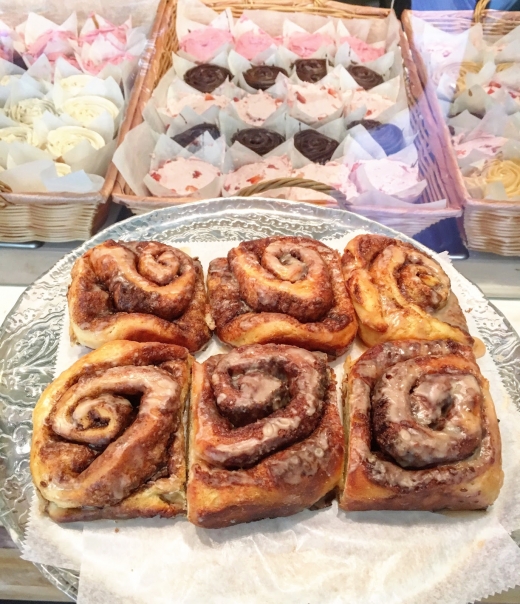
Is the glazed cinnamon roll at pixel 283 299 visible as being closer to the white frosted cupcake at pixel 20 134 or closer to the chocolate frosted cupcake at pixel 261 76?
the white frosted cupcake at pixel 20 134

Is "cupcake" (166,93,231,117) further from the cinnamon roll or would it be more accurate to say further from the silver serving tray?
the cinnamon roll

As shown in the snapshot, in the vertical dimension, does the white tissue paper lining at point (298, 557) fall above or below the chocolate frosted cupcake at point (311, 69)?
below

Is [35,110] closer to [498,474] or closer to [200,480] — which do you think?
[200,480]

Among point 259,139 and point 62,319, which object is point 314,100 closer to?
point 259,139

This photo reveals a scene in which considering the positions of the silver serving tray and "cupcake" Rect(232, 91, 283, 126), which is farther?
"cupcake" Rect(232, 91, 283, 126)

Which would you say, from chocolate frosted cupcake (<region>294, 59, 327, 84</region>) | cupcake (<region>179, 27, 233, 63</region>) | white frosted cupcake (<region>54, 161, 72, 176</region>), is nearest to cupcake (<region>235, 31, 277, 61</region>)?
cupcake (<region>179, 27, 233, 63</region>)

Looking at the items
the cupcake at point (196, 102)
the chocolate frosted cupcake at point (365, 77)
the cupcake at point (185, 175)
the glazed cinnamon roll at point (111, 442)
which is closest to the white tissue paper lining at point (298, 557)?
the glazed cinnamon roll at point (111, 442)

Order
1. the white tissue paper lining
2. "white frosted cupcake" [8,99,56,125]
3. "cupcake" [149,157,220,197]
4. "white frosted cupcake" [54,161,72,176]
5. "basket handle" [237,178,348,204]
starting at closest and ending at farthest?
the white tissue paper lining
"basket handle" [237,178,348,204]
"white frosted cupcake" [54,161,72,176]
"cupcake" [149,157,220,197]
"white frosted cupcake" [8,99,56,125]
